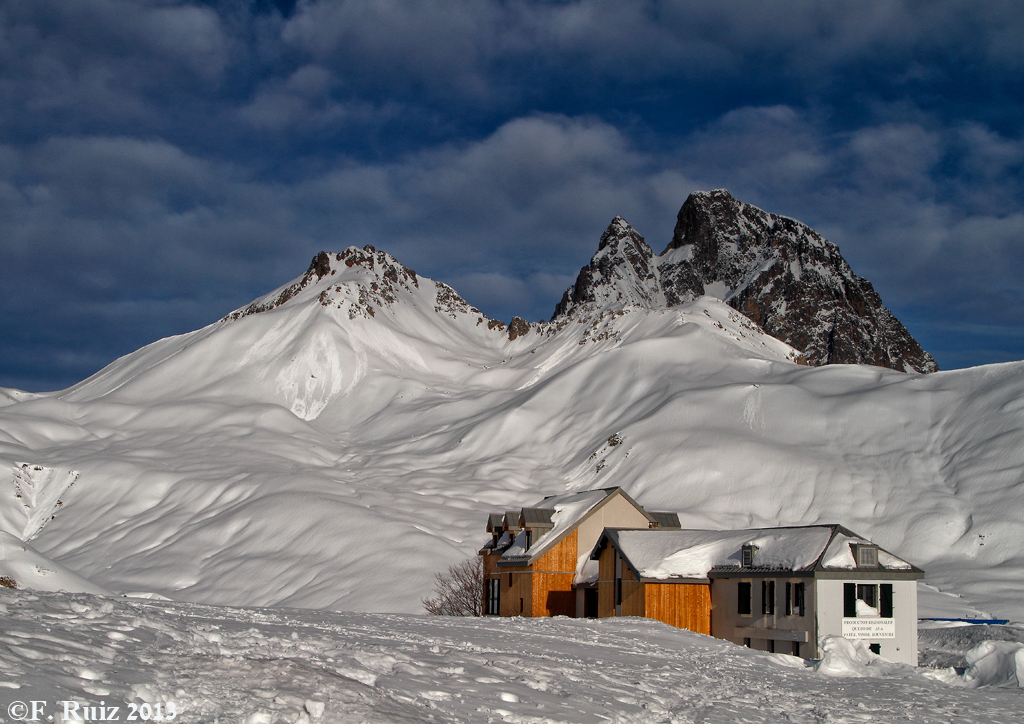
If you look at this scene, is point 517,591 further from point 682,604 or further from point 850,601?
point 850,601

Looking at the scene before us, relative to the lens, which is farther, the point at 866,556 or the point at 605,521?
the point at 605,521

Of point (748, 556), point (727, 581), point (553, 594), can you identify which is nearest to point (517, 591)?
point (553, 594)

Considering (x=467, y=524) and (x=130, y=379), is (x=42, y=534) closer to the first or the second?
(x=467, y=524)

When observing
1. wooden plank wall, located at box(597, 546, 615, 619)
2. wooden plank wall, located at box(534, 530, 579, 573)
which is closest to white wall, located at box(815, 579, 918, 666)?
wooden plank wall, located at box(597, 546, 615, 619)

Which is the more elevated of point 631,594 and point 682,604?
point 631,594

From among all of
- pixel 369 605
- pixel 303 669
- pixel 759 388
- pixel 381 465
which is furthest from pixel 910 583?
pixel 381 465

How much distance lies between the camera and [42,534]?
85.9 meters

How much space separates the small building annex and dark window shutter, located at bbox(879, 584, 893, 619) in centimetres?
4

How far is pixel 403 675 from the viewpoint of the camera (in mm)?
12430

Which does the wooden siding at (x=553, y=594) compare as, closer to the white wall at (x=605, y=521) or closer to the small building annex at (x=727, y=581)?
the small building annex at (x=727, y=581)

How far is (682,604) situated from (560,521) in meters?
8.36

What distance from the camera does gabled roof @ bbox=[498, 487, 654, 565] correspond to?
4075cm

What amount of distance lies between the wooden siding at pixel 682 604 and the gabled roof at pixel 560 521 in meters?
6.78

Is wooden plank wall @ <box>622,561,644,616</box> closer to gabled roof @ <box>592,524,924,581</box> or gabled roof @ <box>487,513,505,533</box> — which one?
gabled roof @ <box>592,524,924,581</box>
